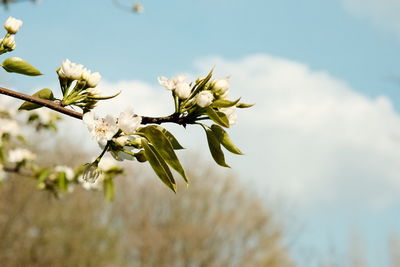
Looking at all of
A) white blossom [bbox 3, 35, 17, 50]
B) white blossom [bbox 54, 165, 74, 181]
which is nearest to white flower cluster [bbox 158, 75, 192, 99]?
white blossom [bbox 3, 35, 17, 50]

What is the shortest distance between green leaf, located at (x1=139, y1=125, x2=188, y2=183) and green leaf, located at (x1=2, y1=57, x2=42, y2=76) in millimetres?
341

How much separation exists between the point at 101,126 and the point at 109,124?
0.02 metres

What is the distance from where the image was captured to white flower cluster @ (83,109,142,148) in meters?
0.94

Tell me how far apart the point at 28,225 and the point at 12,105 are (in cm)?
294

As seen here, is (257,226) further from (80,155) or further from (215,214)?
(80,155)

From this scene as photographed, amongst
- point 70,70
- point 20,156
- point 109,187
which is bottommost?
point 20,156

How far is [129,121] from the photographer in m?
0.93

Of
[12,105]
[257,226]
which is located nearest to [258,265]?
[257,226]

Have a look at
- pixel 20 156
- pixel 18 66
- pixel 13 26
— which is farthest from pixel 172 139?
pixel 20 156

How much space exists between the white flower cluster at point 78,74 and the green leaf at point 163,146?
213mm

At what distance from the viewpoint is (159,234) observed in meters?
14.3

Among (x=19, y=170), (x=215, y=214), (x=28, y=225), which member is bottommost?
(x=28, y=225)

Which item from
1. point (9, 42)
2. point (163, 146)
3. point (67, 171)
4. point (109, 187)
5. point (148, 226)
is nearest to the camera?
point (163, 146)

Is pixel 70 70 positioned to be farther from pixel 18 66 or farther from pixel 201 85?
pixel 201 85
